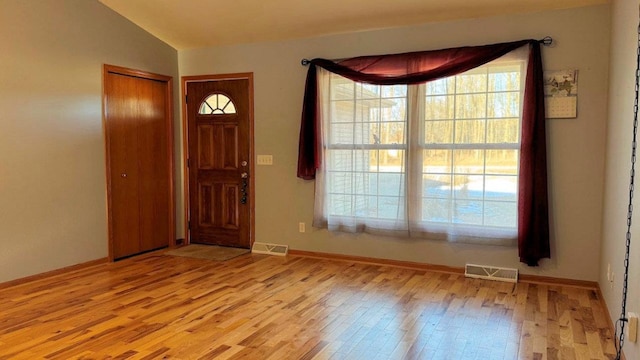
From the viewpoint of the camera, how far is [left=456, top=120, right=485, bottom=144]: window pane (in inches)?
169

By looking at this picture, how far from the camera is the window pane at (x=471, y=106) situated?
168 inches

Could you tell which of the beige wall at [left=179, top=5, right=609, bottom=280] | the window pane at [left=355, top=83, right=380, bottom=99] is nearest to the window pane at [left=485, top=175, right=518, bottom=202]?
the beige wall at [left=179, top=5, right=609, bottom=280]

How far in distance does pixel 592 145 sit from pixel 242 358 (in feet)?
10.8

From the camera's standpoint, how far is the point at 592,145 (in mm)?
3969

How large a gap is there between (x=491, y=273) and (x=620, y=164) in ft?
5.38

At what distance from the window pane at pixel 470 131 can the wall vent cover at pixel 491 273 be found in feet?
3.85

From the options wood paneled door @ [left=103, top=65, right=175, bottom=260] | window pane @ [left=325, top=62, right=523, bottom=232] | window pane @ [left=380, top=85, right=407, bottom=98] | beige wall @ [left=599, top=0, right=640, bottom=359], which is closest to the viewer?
beige wall @ [left=599, top=0, right=640, bottom=359]

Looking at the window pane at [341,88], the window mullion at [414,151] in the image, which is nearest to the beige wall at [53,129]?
the window pane at [341,88]

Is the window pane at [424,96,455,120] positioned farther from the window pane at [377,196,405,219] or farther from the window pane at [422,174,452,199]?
the window pane at [377,196,405,219]

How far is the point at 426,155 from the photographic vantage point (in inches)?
178

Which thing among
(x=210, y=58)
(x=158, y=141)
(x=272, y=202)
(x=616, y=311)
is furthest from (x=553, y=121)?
(x=158, y=141)

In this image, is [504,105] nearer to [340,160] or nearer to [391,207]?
[391,207]

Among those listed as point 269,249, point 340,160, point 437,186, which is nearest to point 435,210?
point 437,186

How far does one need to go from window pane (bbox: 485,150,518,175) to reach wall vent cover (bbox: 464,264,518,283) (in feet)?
2.92
